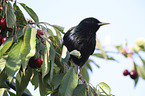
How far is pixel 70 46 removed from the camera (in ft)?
9.11

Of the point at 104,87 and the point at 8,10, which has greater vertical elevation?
the point at 8,10

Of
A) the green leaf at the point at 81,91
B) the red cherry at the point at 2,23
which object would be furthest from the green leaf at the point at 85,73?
the red cherry at the point at 2,23

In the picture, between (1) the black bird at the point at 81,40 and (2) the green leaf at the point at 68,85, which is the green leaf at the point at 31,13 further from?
(2) the green leaf at the point at 68,85

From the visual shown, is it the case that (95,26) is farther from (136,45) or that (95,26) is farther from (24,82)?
(24,82)

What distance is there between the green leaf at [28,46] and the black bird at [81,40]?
4.23 ft

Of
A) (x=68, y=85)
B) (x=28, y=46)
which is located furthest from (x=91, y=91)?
(x=28, y=46)

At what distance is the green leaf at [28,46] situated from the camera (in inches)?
54.3

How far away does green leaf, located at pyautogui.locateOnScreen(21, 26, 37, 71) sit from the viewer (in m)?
1.38

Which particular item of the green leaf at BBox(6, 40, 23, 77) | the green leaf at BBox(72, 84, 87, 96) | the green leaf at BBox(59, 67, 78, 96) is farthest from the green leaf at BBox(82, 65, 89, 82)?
the green leaf at BBox(6, 40, 23, 77)

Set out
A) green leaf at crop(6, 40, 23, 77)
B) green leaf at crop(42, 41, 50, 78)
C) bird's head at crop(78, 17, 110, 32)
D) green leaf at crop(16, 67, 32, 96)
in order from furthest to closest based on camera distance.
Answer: bird's head at crop(78, 17, 110, 32) → green leaf at crop(16, 67, 32, 96) → green leaf at crop(42, 41, 50, 78) → green leaf at crop(6, 40, 23, 77)

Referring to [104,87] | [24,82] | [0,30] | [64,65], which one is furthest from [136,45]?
[0,30]

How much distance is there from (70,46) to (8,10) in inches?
45.5

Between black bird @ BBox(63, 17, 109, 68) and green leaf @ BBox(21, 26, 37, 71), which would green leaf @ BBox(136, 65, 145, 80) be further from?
green leaf @ BBox(21, 26, 37, 71)

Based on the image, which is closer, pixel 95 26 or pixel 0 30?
pixel 0 30
